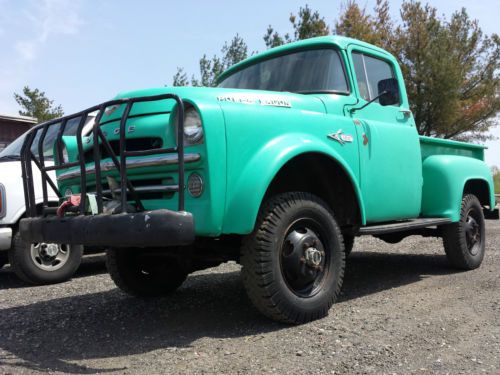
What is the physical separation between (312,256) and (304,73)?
1800mm

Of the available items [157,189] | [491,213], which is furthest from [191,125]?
[491,213]

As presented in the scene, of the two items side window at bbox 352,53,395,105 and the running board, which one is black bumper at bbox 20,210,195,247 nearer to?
the running board

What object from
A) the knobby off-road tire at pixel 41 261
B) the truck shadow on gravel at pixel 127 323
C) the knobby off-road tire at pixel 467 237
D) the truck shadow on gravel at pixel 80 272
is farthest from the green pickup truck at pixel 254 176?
the truck shadow on gravel at pixel 80 272

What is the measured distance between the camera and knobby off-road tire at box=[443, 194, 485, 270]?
18.6 ft

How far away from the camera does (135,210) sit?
3.24 m

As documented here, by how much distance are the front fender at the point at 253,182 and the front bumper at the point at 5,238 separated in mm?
3246

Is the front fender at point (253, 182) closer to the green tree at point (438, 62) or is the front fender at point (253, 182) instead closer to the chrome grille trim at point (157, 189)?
the chrome grille trim at point (157, 189)

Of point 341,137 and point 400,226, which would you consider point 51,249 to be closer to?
point 341,137

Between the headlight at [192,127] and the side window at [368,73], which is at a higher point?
the side window at [368,73]

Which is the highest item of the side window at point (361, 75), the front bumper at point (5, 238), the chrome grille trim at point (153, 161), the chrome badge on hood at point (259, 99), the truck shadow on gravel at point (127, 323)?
the side window at point (361, 75)

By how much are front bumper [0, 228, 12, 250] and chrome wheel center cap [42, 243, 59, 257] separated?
0.38 m

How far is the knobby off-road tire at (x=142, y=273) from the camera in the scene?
4.48m

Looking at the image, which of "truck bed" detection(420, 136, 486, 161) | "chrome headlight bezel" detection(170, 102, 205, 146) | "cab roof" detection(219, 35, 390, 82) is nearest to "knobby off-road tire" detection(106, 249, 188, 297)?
"chrome headlight bezel" detection(170, 102, 205, 146)

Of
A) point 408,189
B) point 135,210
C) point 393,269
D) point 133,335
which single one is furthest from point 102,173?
point 393,269
